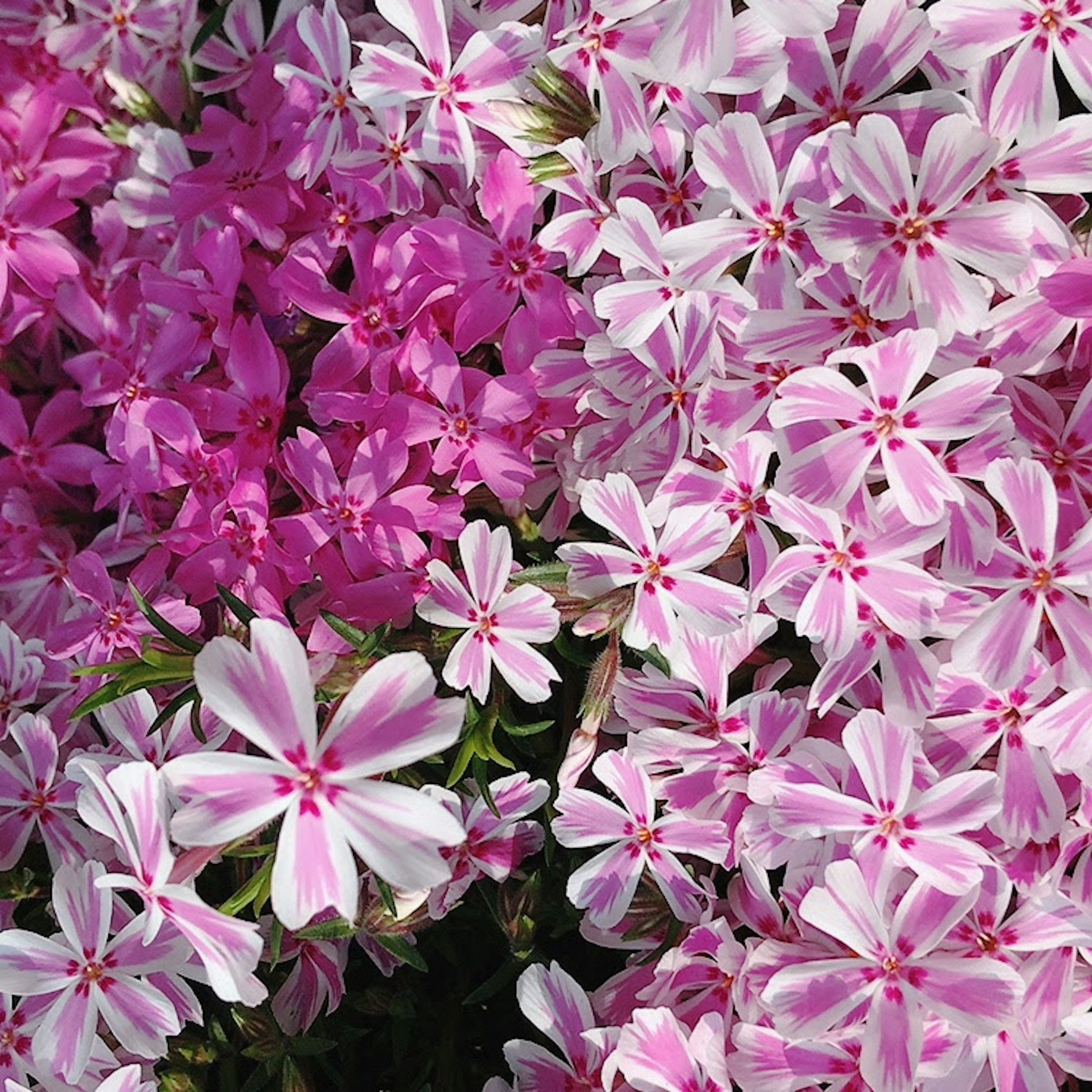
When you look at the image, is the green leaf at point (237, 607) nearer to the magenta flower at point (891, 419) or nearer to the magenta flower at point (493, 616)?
the magenta flower at point (493, 616)

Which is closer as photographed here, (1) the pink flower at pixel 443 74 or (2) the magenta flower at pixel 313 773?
(2) the magenta flower at pixel 313 773

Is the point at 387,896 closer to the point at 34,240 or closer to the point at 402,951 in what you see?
the point at 402,951

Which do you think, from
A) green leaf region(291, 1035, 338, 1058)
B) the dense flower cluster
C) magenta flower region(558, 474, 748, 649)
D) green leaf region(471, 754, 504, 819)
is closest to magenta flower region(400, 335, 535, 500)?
the dense flower cluster

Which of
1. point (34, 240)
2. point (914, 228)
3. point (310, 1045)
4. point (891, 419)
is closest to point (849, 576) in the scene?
point (891, 419)

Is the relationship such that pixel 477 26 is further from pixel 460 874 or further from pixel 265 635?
pixel 460 874

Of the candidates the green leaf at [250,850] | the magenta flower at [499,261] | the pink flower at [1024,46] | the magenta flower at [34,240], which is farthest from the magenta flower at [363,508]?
the pink flower at [1024,46]

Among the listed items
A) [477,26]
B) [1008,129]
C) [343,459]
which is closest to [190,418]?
[343,459]
